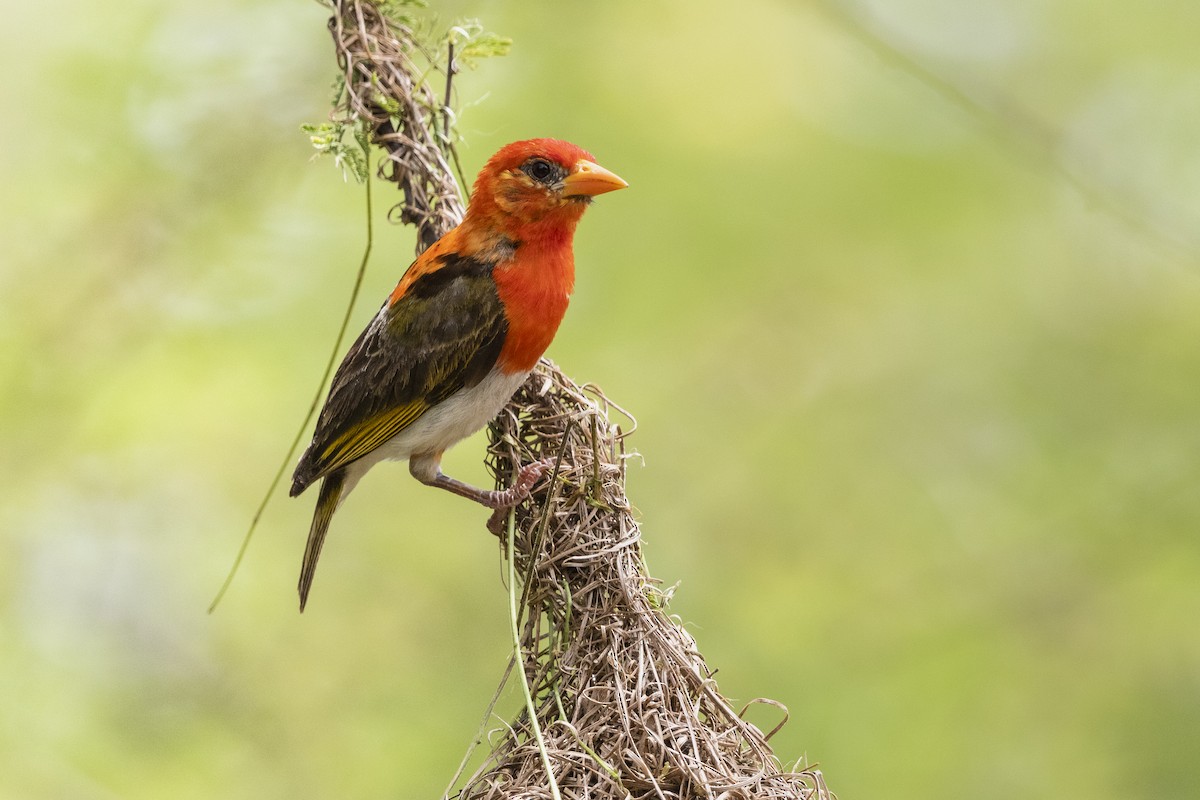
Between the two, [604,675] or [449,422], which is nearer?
[604,675]

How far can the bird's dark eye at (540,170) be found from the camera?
3600mm

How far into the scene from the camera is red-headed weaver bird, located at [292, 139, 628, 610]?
357 cm

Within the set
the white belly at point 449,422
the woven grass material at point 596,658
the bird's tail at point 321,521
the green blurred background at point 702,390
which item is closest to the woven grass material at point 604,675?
the woven grass material at point 596,658

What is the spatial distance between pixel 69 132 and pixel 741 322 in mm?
3515

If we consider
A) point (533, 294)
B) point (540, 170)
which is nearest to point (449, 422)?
point (533, 294)

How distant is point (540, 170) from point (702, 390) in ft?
10.6

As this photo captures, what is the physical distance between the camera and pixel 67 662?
598 centimetres

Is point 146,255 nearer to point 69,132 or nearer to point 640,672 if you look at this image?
point 69,132

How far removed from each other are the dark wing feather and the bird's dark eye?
0.30 m

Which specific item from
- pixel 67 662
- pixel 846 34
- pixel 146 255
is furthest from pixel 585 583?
pixel 67 662

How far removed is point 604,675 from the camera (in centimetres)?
305

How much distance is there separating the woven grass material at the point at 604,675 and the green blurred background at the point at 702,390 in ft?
7.63

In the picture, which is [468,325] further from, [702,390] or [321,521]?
[702,390]

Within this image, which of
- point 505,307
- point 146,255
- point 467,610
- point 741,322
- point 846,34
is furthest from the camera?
point 741,322
